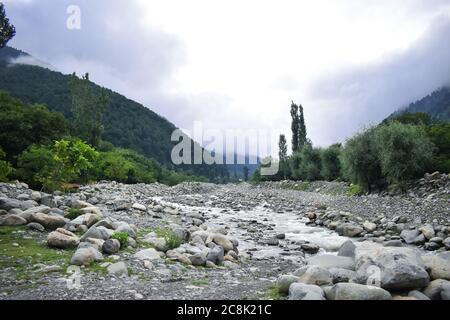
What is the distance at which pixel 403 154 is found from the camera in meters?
27.7

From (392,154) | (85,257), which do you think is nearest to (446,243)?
(85,257)

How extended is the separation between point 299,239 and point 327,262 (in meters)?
6.68

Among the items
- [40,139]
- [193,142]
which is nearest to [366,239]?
[40,139]

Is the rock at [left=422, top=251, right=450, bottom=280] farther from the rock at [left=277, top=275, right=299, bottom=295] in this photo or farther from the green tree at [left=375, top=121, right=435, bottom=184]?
the green tree at [left=375, top=121, right=435, bottom=184]

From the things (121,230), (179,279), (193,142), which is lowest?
(179,279)

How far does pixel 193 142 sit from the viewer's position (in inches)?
7741

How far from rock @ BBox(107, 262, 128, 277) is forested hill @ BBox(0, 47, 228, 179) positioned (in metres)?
106

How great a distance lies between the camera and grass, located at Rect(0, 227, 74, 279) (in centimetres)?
766

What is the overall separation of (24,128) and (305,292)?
38.0 meters

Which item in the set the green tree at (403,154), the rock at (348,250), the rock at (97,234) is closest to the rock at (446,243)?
the rock at (348,250)

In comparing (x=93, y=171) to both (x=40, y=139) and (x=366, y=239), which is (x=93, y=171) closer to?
(x=40, y=139)

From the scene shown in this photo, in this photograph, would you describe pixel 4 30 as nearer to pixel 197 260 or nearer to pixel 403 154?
pixel 197 260

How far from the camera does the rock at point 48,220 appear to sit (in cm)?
1147

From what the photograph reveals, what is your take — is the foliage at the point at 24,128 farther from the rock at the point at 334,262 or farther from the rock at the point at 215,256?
the rock at the point at 334,262
